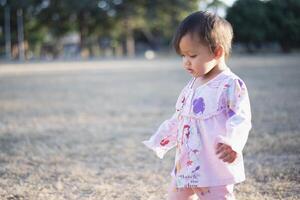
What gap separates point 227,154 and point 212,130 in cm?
14

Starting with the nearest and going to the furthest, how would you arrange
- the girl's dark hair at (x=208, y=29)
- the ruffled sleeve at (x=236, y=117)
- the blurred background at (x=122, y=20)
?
the ruffled sleeve at (x=236, y=117), the girl's dark hair at (x=208, y=29), the blurred background at (x=122, y=20)

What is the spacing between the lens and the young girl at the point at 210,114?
1854mm

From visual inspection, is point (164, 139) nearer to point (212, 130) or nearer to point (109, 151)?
point (212, 130)

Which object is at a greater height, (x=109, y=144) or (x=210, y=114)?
(x=210, y=114)

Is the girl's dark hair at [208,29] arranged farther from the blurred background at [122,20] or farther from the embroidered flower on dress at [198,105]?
the blurred background at [122,20]

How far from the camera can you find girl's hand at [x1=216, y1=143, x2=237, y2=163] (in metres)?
1.80

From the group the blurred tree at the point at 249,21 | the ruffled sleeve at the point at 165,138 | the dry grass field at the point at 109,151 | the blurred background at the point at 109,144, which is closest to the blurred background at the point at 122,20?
the blurred tree at the point at 249,21

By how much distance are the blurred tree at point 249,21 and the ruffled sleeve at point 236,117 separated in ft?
125

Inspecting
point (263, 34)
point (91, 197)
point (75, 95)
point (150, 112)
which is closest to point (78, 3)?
point (263, 34)

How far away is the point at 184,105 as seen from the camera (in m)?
2.06

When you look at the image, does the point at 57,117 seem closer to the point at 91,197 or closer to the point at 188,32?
the point at 91,197

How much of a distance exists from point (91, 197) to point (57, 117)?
3418mm

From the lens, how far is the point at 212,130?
6.23 ft

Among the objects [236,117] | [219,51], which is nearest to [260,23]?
[219,51]
